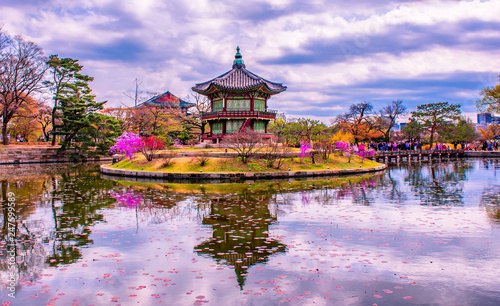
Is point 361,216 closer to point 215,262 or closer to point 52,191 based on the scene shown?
point 215,262

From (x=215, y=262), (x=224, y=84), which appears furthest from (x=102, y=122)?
(x=215, y=262)

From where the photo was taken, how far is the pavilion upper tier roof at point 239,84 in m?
43.6

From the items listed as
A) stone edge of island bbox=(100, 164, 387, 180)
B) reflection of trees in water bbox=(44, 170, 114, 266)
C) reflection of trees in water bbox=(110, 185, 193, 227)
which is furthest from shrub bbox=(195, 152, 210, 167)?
reflection of trees in water bbox=(44, 170, 114, 266)

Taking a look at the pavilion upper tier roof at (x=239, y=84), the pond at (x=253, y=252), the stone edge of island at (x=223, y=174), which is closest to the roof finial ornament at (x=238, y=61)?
the pavilion upper tier roof at (x=239, y=84)

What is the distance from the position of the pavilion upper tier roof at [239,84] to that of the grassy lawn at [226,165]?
1345 centimetres

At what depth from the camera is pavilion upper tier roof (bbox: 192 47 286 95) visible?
43625 mm

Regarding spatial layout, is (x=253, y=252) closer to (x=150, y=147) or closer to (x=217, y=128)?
(x=150, y=147)

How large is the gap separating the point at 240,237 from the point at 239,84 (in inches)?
1423

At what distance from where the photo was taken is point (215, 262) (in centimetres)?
834

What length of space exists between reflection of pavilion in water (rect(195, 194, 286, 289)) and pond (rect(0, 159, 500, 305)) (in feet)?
0.13

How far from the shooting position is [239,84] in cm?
4484

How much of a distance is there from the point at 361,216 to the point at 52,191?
16624 millimetres

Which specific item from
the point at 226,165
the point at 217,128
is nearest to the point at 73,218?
the point at 226,165

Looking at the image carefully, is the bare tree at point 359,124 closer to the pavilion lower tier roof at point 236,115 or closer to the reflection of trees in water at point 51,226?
the pavilion lower tier roof at point 236,115
